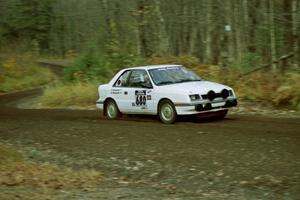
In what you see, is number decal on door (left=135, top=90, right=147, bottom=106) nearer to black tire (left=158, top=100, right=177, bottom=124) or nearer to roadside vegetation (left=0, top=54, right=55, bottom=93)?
black tire (left=158, top=100, right=177, bottom=124)

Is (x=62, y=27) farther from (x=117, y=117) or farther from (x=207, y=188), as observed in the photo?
(x=207, y=188)

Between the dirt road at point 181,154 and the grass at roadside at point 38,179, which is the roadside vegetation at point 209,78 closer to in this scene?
the dirt road at point 181,154

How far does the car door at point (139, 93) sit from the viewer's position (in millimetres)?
15356

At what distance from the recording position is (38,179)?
9258mm

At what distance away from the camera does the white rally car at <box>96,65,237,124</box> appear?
1431 cm

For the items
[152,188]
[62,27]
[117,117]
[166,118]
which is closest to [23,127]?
[117,117]

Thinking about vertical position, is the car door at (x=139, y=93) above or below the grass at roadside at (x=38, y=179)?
above

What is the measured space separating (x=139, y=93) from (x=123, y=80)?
98cm

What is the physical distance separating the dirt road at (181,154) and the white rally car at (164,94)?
373mm

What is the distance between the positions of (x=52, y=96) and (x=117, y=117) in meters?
10.2

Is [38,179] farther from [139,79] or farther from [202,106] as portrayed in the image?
[139,79]

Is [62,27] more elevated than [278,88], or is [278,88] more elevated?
[62,27]

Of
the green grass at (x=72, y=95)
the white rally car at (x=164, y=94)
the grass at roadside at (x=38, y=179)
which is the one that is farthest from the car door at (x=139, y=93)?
the green grass at (x=72, y=95)

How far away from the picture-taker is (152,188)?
8.73 meters
